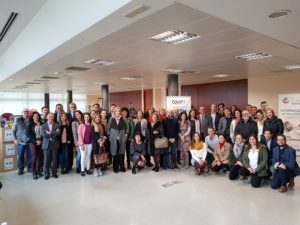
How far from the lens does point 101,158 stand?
5488 millimetres

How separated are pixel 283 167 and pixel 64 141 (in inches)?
171

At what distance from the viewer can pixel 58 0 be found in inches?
160

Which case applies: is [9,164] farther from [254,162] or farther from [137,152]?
[254,162]

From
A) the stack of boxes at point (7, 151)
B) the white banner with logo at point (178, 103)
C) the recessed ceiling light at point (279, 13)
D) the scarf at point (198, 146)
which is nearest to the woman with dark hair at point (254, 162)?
the scarf at point (198, 146)

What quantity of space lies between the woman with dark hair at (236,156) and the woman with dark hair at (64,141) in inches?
138

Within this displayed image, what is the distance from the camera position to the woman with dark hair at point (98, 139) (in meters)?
5.49

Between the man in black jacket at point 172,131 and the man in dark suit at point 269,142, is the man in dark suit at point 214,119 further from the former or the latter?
the man in dark suit at point 269,142

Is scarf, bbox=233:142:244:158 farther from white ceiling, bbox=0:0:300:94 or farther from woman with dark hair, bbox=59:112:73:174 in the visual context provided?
woman with dark hair, bbox=59:112:73:174

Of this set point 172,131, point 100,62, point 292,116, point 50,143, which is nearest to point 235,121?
point 172,131

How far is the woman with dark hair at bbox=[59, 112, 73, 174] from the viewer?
551 cm

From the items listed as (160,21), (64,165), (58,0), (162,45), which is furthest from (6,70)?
(160,21)

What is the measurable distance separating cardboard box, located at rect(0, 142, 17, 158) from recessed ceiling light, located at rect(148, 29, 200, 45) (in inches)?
161

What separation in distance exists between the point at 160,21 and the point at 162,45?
131cm

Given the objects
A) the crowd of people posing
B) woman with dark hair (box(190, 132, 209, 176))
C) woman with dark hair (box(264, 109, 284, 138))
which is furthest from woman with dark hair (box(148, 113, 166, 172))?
woman with dark hair (box(264, 109, 284, 138))
